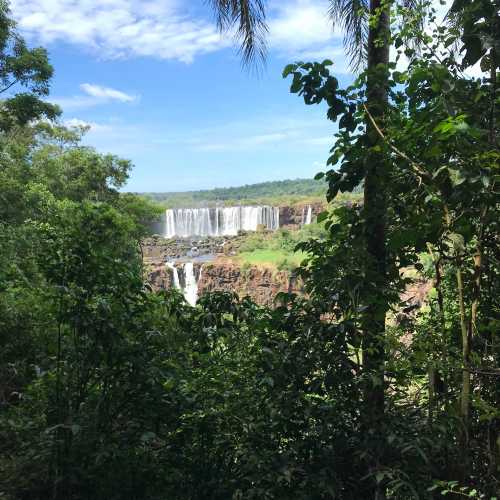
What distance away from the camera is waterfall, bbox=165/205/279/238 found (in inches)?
1791

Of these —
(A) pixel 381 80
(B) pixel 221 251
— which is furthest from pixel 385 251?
(B) pixel 221 251

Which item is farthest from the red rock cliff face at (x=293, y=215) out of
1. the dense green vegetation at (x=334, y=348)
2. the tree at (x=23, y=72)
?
the dense green vegetation at (x=334, y=348)

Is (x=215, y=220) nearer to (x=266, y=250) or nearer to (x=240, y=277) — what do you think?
(x=266, y=250)

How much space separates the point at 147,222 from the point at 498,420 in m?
23.0

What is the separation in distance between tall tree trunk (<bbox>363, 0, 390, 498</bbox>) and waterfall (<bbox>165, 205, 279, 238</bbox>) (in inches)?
1665

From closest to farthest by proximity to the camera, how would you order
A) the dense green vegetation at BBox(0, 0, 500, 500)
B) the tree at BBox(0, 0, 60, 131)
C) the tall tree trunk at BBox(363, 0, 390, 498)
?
1. the dense green vegetation at BBox(0, 0, 500, 500)
2. the tall tree trunk at BBox(363, 0, 390, 498)
3. the tree at BBox(0, 0, 60, 131)

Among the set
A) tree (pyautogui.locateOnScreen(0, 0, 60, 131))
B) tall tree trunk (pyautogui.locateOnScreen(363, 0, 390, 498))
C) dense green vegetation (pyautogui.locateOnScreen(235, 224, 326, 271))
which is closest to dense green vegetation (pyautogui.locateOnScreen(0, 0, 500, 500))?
tall tree trunk (pyautogui.locateOnScreen(363, 0, 390, 498))

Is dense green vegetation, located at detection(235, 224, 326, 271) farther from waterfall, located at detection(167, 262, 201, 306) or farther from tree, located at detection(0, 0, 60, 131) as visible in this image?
tree, located at detection(0, 0, 60, 131)

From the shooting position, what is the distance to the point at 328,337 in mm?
1984

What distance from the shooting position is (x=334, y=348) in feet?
6.47

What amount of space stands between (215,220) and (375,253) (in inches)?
1797

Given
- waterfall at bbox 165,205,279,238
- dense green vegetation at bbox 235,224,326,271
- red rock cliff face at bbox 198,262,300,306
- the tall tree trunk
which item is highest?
the tall tree trunk

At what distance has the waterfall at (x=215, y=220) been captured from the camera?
4550 cm

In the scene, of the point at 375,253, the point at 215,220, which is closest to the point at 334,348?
the point at 375,253
